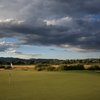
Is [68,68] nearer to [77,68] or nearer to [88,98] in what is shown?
[77,68]

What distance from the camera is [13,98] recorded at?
12844 mm

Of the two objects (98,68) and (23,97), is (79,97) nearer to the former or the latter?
(23,97)

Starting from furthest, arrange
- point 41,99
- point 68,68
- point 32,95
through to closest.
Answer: point 68,68
point 32,95
point 41,99

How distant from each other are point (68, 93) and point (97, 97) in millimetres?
1713

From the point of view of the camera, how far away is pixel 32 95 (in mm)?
13773

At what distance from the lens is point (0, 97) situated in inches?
516

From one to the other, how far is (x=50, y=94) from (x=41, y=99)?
5.20 feet

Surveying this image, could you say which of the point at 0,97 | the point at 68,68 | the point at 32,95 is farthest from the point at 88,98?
the point at 68,68

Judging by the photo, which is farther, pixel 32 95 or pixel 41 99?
pixel 32 95

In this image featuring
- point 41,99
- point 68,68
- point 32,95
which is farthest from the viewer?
point 68,68

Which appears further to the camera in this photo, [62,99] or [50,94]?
[50,94]

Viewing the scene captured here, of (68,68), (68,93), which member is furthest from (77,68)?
(68,93)

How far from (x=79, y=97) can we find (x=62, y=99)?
99 cm

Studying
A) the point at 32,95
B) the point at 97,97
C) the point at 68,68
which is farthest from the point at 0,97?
the point at 68,68
